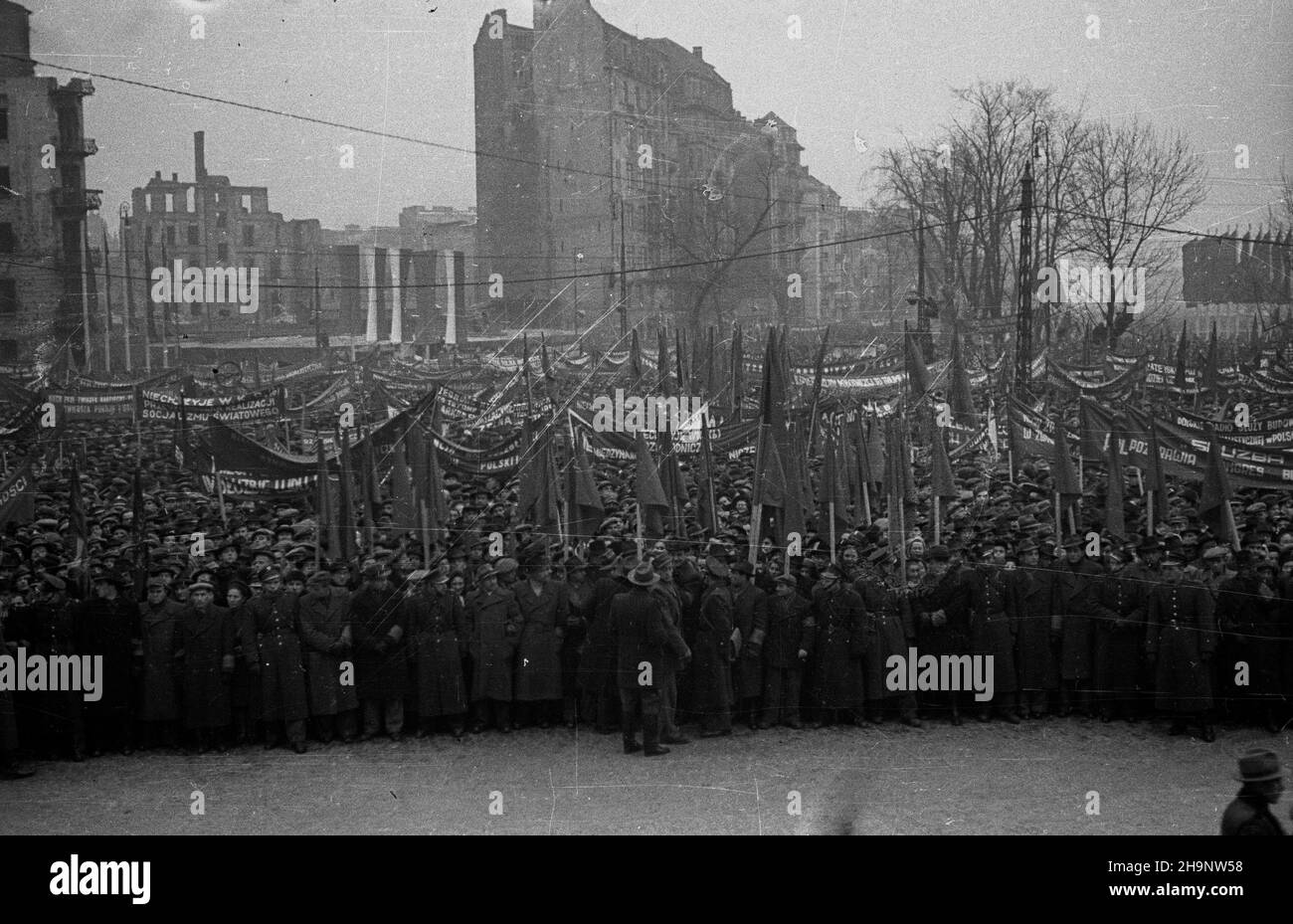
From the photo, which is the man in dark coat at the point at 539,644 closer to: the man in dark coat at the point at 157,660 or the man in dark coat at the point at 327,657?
the man in dark coat at the point at 327,657

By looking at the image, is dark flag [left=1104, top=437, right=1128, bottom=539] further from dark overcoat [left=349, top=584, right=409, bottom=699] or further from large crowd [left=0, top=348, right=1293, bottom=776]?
dark overcoat [left=349, top=584, right=409, bottom=699]

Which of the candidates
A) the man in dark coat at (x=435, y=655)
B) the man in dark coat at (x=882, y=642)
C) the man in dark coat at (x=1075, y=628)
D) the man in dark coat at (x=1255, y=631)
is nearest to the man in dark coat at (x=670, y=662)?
the man in dark coat at (x=882, y=642)

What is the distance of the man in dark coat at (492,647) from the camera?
8.47 m

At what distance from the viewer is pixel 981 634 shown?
866 cm

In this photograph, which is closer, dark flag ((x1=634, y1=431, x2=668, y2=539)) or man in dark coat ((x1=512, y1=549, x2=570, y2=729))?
man in dark coat ((x1=512, y1=549, x2=570, y2=729))

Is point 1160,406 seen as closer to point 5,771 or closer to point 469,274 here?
point 469,274

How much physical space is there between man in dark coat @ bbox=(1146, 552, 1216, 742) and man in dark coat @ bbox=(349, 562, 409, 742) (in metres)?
5.73

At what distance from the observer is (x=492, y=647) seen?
847cm

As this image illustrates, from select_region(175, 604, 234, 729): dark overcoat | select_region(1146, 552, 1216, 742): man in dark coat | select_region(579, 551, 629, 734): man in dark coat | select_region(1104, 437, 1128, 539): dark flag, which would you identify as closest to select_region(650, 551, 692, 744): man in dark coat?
select_region(579, 551, 629, 734): man in dark coat

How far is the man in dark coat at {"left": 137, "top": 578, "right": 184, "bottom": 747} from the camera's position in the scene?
8.06 meters

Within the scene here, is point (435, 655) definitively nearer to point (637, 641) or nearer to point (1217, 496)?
point (637, 641)

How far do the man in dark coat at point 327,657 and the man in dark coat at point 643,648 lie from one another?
2.09 meters

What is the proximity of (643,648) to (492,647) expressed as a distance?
4.16 feet

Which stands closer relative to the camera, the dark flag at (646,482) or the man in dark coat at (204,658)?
the man in dark coat at (204,658)
